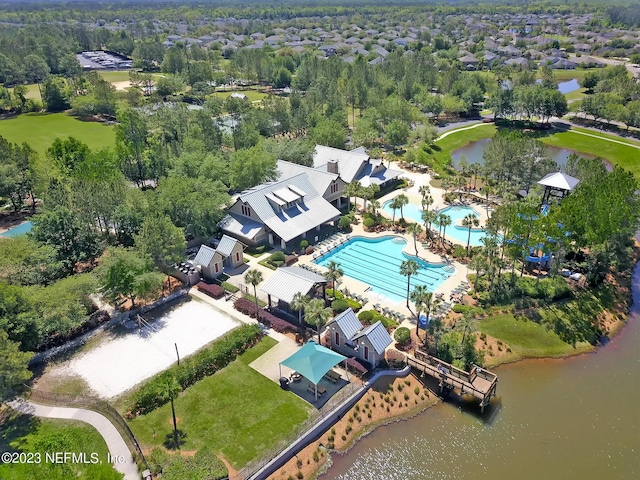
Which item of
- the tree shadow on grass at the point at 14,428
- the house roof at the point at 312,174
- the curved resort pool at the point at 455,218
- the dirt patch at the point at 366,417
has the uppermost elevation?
the house roof at the point at 312,174

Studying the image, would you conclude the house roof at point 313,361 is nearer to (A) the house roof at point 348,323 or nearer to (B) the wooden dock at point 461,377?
(A) the house roof at point 348,323

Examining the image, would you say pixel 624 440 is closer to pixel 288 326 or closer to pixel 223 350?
pixel 288 326

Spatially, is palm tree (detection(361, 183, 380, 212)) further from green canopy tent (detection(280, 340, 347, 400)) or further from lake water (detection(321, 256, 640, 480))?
lake water (detection(321, 256, 640, 480))

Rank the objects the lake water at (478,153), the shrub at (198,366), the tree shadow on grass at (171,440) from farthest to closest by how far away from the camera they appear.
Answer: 1. the lake water at (478,153)
2. the shrub at (198,366)
3. the tree shadow on grass at (171,440)

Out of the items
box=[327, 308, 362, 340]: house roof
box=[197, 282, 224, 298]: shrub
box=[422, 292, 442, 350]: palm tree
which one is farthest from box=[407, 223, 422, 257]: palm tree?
box=[197, 282, 224, 298]: shrub

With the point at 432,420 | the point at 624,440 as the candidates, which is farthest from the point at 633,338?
the point at 432,420

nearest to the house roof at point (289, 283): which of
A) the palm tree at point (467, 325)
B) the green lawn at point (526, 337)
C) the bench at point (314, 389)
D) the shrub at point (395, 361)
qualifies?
the bench at point (314, 389)
